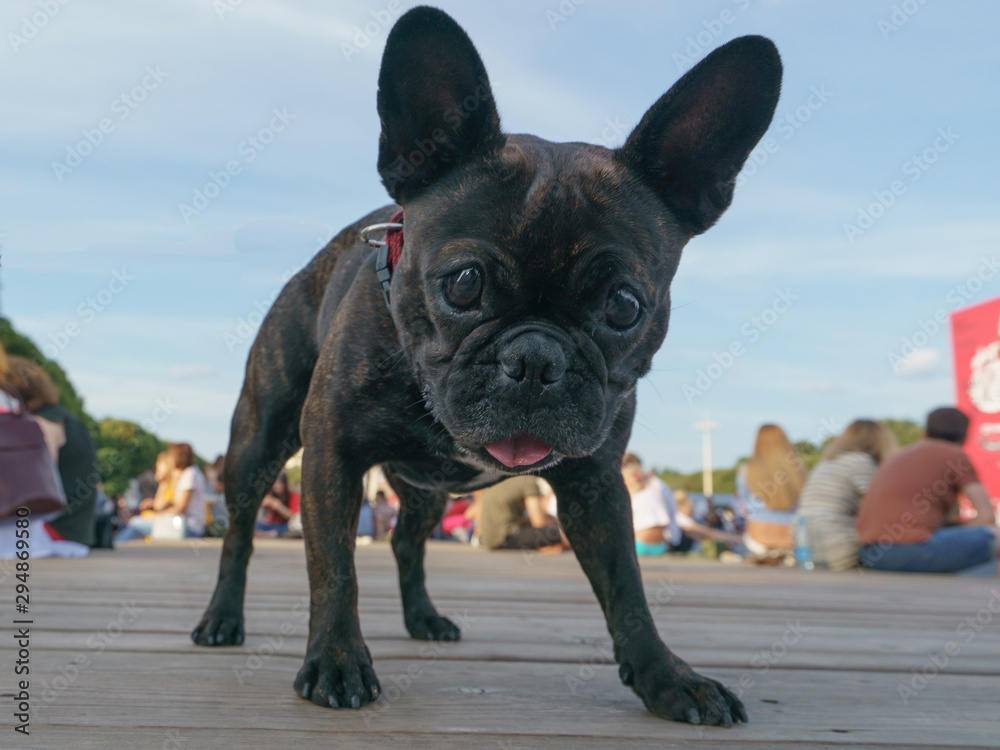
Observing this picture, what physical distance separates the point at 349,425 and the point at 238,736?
0.87 metres

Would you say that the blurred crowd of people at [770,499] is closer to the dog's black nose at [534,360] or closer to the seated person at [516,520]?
the seated person at [516,520]

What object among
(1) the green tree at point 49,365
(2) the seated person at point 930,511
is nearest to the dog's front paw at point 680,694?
(2) the seated person at point 930,511

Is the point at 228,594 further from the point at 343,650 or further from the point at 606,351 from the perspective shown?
the point at 606,351

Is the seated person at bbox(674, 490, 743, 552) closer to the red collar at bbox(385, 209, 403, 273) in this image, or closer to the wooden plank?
the wooden plank

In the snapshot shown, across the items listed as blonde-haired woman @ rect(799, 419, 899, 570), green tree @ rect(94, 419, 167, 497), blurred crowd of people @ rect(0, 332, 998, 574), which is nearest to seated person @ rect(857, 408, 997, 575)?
blurred crowd of people @ rect(0, 332, 998, 574)

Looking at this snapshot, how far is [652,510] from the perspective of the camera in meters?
9.54

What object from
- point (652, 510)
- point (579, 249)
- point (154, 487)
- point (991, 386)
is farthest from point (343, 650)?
point (154, 487)

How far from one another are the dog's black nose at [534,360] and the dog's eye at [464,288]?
0.19m

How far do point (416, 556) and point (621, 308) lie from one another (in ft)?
5.30

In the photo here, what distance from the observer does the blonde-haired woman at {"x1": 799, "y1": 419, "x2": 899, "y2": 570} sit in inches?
301

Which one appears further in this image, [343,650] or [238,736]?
[343,650]

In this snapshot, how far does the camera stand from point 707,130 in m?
2.43

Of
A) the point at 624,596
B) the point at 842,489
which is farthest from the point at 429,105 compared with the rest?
the point at 842,489

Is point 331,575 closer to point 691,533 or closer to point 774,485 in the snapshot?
point 774,485
